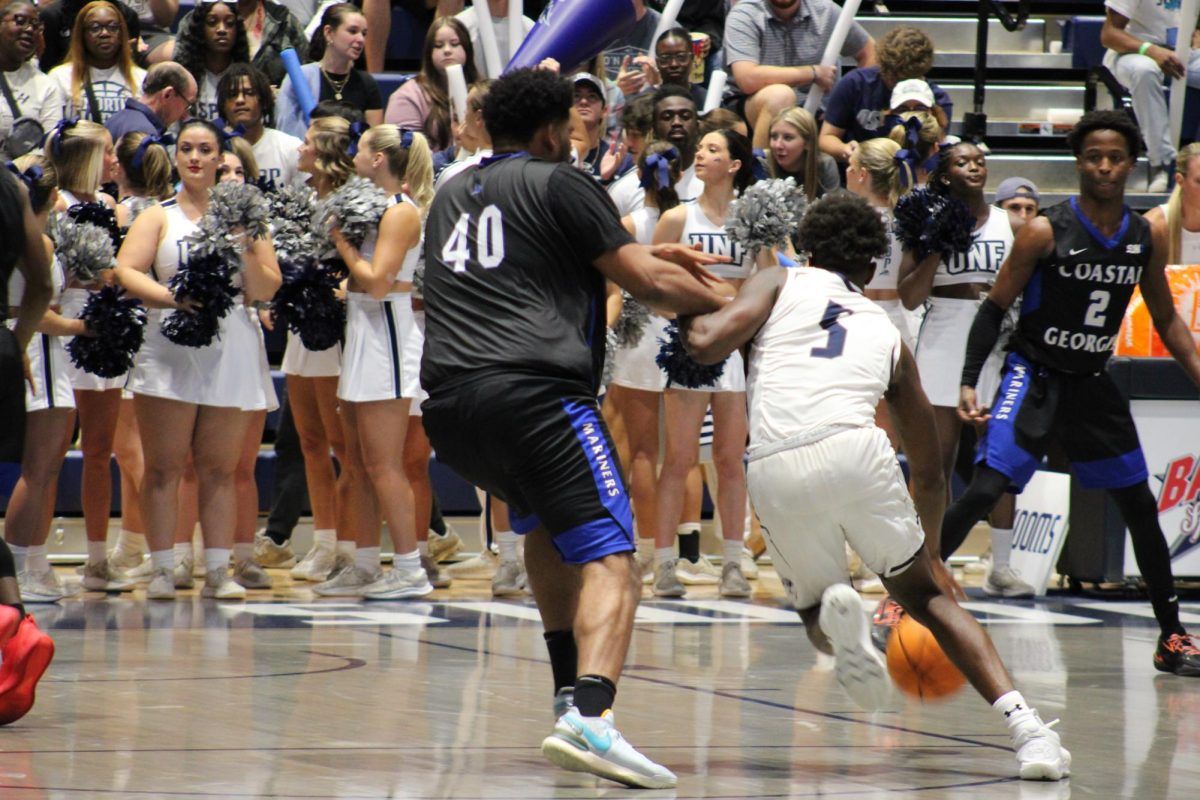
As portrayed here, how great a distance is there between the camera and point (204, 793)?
447 centimetres

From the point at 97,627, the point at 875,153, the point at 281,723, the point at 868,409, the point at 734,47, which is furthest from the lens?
the point at 734,47

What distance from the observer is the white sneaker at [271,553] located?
10500 millimetres

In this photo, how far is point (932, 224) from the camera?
9359 mm

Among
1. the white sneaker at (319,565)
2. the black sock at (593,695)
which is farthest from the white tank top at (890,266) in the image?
the black sock at (593,695)

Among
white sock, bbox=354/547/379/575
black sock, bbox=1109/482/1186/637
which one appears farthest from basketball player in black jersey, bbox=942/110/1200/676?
white sock, bbox=354/547/379/575

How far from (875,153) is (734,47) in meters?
2.80

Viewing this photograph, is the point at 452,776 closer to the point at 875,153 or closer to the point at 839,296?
the point at 839,296

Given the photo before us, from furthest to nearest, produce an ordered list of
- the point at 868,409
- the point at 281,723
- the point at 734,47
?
the point at 734,47
the point at 281,723
the point at 868,409

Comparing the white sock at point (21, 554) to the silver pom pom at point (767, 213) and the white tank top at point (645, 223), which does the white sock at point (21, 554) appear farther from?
the silver pom pom at point (767, 213)

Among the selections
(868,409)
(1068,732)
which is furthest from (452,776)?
(1068,732)

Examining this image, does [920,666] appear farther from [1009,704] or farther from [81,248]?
[81,248]

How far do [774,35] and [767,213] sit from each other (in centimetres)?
401

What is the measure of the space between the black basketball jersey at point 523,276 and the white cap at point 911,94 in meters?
6.46

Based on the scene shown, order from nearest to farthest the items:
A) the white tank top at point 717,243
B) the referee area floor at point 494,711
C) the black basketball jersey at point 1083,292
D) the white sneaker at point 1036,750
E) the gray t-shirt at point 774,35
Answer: the referee area floor at point 494,711, the white sneaker at point 1036,750, the black basketball jersey at point 1083,292, the white tank top at point 717,243, the gray t-shirt at point 774,35
